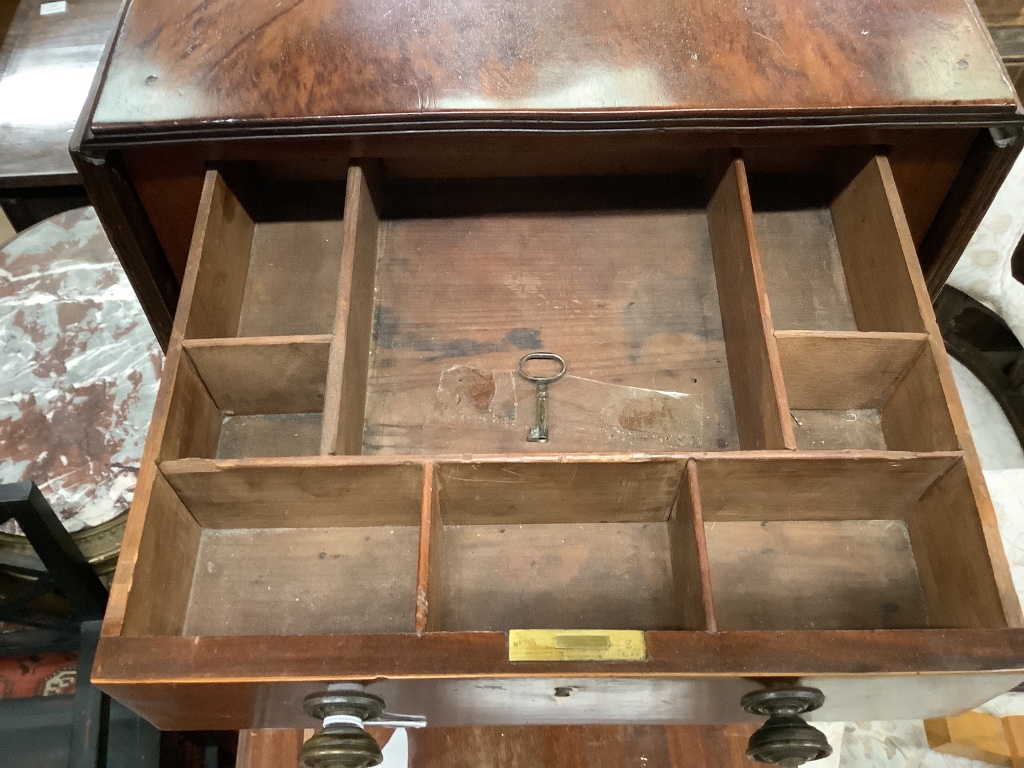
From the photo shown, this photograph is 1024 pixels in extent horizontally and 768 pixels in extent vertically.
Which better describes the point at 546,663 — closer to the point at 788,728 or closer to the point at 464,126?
the point at 788,728

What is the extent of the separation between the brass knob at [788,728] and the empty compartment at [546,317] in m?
0.35

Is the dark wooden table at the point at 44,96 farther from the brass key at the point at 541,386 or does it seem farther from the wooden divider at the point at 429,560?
the wooden divider at the point at 429,560

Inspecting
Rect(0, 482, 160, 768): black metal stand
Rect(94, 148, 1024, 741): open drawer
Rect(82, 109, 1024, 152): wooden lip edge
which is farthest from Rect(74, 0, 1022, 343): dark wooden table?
Rect(0, 482, 160, 768): black metal stand

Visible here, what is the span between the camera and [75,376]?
5.53 feet

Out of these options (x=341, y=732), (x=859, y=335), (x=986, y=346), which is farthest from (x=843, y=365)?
(x=986, y=346)

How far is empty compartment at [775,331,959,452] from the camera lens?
0.99 meters

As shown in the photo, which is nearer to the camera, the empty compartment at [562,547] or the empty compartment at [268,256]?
the empty compartment at [562,547]

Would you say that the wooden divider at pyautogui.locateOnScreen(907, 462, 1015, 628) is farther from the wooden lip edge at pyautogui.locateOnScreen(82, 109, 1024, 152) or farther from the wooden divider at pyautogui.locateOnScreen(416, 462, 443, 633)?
the wooden divider at pyautogui.locateOnScreen(416, 462, 443, 633)

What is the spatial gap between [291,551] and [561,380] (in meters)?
0.45

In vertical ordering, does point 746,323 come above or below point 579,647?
above

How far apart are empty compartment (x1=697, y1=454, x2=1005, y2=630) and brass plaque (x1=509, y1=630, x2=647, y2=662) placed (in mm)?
248

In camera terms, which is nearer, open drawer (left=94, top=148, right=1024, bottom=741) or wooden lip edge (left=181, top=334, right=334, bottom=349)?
open drawer (left=94, top=148, right=1024, bottom=741)

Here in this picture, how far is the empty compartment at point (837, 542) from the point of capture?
926 mm

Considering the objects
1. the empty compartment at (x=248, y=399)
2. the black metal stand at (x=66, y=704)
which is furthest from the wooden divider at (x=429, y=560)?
the black metal stand at (x=66, y=704)
